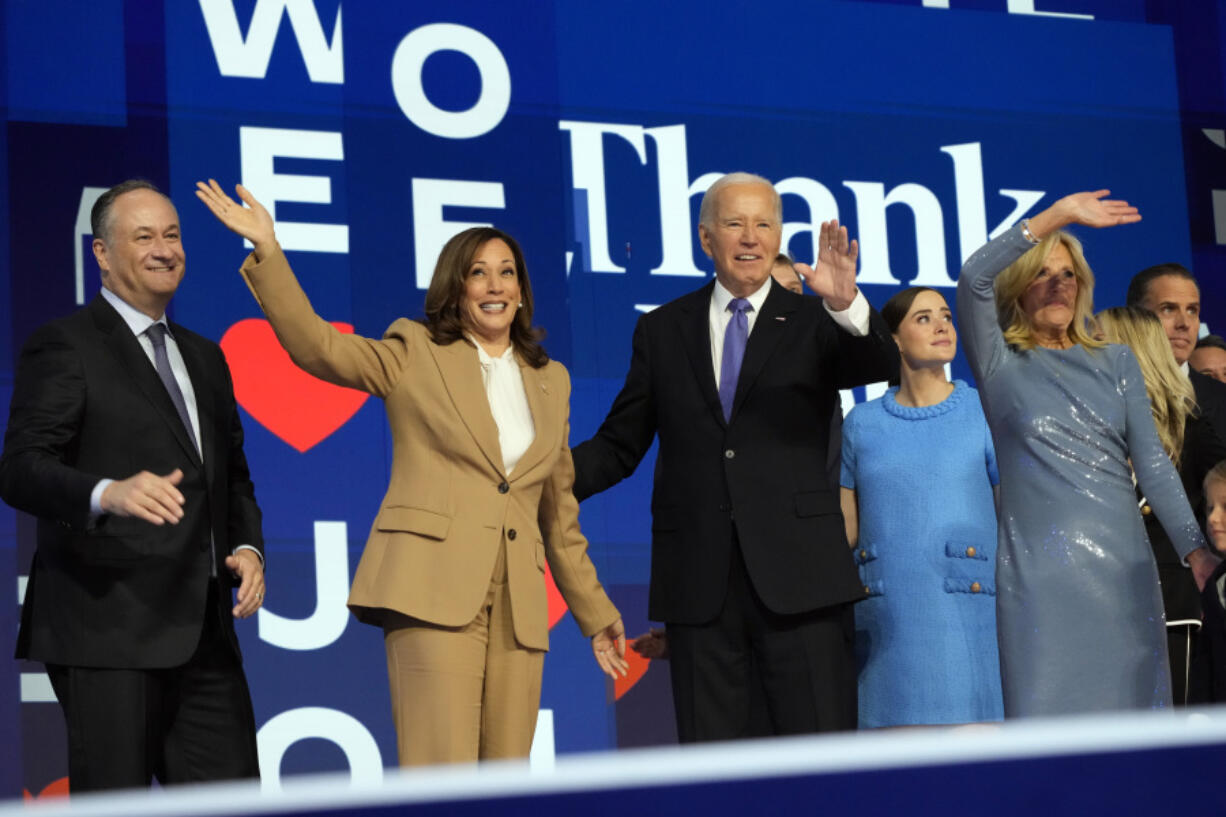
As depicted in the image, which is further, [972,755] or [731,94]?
[731,94]

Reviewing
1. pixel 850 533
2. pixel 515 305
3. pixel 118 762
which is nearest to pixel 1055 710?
pixel 850 533

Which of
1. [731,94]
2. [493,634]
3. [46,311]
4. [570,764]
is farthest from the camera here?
[731,94]

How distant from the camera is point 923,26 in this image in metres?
5.82

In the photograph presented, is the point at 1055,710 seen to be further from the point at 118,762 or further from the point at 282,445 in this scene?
the point at 282,445

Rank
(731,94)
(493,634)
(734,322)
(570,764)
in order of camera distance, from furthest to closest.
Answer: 1. (731,94)
2. (734,322)
3. (493,634)
4. (570,764)

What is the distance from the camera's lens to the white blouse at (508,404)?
3289 millimetres

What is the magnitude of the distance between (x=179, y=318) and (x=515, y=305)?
1.80m

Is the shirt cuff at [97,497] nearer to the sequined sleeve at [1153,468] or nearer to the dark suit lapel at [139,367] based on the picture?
the dark suit lapel at [139,367]

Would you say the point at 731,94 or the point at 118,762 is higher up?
the point at 731,94

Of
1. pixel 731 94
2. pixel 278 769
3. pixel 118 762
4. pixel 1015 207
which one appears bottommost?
pixel 278 769

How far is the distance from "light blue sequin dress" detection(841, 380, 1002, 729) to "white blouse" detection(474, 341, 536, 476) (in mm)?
1032

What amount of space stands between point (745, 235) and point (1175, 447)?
1.31 meters

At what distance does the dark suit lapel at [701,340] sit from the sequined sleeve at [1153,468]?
34.4 inches

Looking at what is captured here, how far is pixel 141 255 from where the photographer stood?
3.19m
